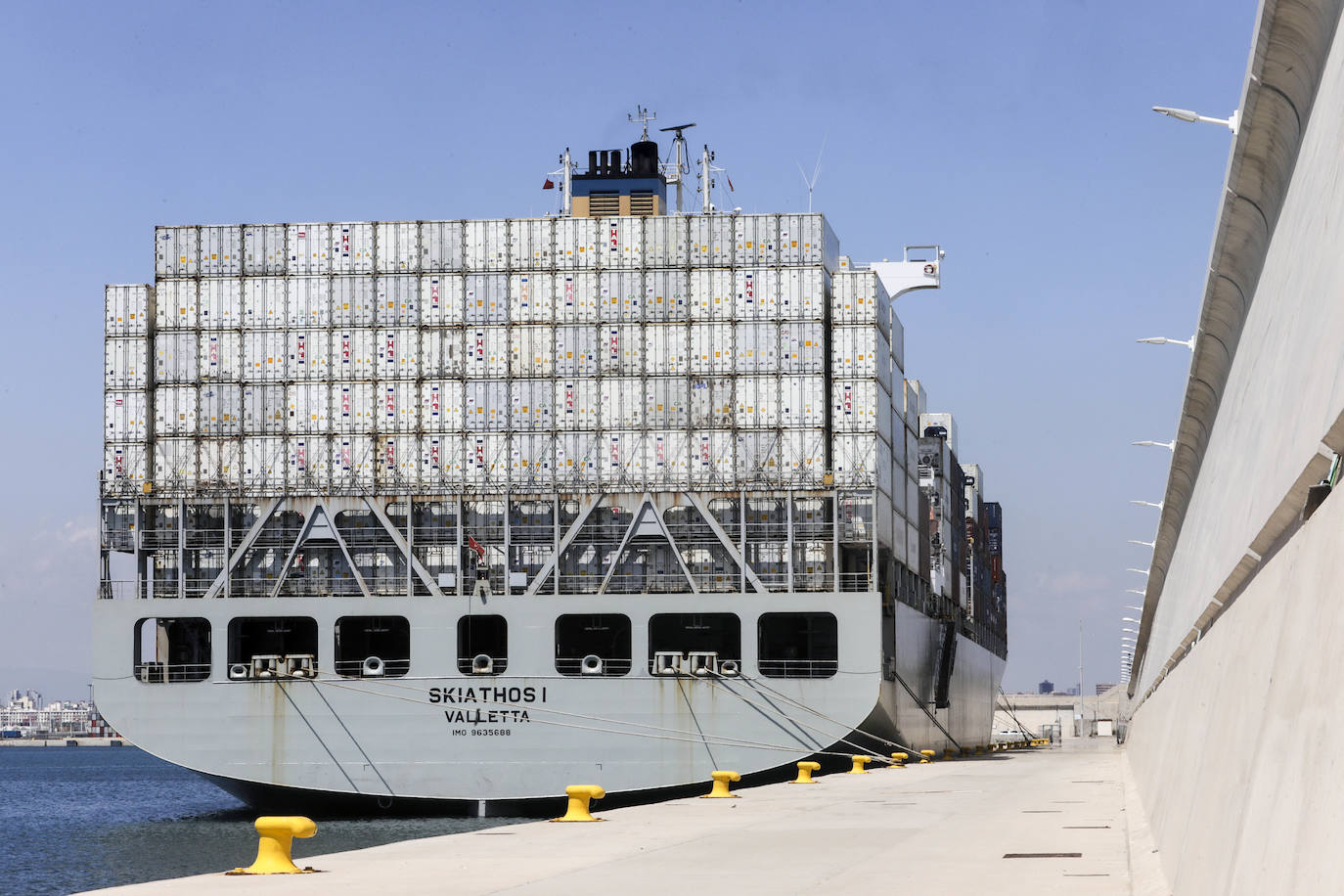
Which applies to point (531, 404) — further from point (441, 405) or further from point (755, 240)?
point (755, 240)

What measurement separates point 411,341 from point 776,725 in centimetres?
1505

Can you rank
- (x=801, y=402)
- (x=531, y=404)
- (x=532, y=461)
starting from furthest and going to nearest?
(x=531, y=404)
(x=532, y=461)
(x=801, y=402)

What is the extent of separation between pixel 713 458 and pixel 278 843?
3100cm

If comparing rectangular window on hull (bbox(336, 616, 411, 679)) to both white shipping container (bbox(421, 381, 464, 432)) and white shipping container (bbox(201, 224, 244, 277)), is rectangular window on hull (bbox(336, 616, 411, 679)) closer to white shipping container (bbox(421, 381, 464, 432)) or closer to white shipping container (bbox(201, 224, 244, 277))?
white shipping container (bbox(421, 381, 464, 432))

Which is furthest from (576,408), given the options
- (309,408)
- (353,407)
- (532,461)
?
(309,408)

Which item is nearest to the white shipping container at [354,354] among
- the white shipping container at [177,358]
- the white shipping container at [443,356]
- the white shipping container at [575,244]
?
the white shipping container at [443,356]

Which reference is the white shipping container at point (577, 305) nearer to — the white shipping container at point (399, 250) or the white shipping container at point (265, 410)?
the white shipping container at point (399, 250)

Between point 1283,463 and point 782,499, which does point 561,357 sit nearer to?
point 782,499

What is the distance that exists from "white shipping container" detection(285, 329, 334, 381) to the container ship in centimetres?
8

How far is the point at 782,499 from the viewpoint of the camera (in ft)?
156

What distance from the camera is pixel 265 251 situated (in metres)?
49.7

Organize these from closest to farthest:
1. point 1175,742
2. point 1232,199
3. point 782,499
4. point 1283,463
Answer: point 1283,463 < point 1232,199 < point 1175,742 < point 782,499

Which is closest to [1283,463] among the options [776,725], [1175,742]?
[1175,742]

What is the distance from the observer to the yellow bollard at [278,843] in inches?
661
